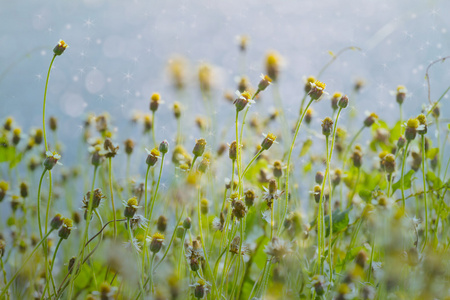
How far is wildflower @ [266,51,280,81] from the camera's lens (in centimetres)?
91

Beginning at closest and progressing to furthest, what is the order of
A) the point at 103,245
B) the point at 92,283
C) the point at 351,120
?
the point at 92,283, the point at 103,245, the point at 351,120

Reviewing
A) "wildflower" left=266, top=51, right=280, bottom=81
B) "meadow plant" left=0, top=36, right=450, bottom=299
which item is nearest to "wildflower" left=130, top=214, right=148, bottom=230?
"meadow plant" left=0, top=36, right=450, bottom=299

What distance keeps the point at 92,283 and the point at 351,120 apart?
642mm

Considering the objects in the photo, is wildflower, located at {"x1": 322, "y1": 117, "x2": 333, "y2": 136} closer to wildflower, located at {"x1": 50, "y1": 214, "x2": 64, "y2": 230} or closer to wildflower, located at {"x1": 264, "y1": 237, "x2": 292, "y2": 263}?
wildflower, located at {"x1": 264, "y1": 237, "x2": 292, "y2": 263}

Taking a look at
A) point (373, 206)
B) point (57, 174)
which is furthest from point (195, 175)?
point (57, 174)

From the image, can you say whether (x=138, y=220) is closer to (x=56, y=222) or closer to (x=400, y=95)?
(x=56, y=222)

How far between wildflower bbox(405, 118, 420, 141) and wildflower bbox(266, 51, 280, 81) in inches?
11.9

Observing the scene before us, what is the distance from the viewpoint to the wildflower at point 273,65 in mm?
911

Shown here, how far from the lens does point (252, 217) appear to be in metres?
0.81

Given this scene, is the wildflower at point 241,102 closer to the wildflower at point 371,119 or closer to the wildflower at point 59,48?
the wildflower at point 59,48

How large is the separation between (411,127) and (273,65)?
345 millimetres

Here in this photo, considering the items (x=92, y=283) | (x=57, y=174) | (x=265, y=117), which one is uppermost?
(x=265, y=117)

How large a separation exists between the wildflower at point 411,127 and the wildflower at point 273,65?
0.99ft

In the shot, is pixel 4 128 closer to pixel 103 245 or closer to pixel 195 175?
pixel 103 245
